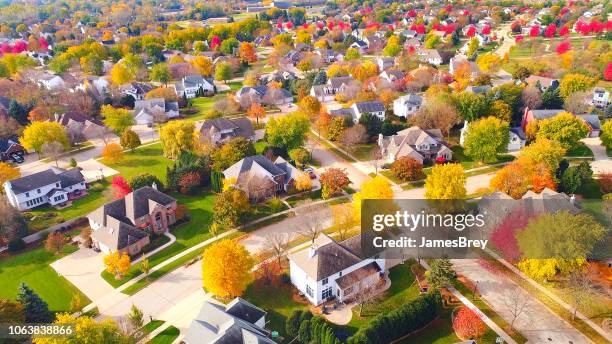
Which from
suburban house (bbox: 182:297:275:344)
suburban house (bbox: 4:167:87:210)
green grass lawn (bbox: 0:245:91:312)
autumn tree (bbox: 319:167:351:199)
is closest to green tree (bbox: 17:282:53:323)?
green grass lawn (bbox: 0:245:91:312)

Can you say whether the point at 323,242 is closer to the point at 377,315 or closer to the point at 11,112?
the point at 377,315

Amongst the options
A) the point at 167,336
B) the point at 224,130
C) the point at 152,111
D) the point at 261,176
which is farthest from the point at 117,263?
the point at 152,111

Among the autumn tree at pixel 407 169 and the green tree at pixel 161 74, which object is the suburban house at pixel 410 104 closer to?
the autumn tree at pixel 407 169

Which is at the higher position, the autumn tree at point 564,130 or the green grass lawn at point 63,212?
the autumn tree at point 564,130

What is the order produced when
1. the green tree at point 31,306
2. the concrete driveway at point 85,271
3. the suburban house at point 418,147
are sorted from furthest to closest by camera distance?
1. the suburban house at point 418,147
2. the concrete driveway at point 85,271
3. the green tree at point 31,306

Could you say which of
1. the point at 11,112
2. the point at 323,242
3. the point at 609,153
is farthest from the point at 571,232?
the point at 11,112

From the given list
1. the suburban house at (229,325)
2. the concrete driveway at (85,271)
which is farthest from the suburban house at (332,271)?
the concrete driveway at (85,271)
